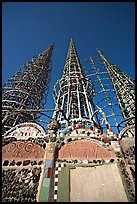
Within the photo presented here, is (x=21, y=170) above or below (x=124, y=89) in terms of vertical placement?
below

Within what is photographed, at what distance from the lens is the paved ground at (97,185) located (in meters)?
5.25

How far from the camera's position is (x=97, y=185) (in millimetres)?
5625

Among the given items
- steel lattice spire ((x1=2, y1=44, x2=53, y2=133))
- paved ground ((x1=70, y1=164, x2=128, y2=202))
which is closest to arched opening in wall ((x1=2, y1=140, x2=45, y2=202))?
paved ground ((x1=70, y1=164, x2=128, y2=202))

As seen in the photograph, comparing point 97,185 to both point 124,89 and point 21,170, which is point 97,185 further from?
point 124,89

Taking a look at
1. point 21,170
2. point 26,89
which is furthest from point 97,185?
point 26,89

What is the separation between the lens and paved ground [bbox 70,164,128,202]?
525 cm

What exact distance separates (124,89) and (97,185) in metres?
14.0

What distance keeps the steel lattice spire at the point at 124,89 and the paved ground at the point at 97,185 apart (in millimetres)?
9172

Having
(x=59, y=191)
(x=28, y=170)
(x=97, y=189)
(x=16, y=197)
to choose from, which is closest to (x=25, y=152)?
(x=28, y=170)

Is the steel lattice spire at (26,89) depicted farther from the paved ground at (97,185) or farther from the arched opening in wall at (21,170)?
the paved ground at (97,185)

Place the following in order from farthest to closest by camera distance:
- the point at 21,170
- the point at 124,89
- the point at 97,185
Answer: the point at 124,89, the point at 21,170, the point at 97,185

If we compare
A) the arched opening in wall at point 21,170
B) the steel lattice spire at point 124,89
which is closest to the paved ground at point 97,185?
the arched opening in wall at point 21,170

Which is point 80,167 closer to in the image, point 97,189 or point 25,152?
point 97,189

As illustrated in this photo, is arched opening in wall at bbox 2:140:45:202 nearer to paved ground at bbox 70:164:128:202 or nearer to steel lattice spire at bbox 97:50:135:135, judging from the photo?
paved ground at bbox 70:164:128:202
